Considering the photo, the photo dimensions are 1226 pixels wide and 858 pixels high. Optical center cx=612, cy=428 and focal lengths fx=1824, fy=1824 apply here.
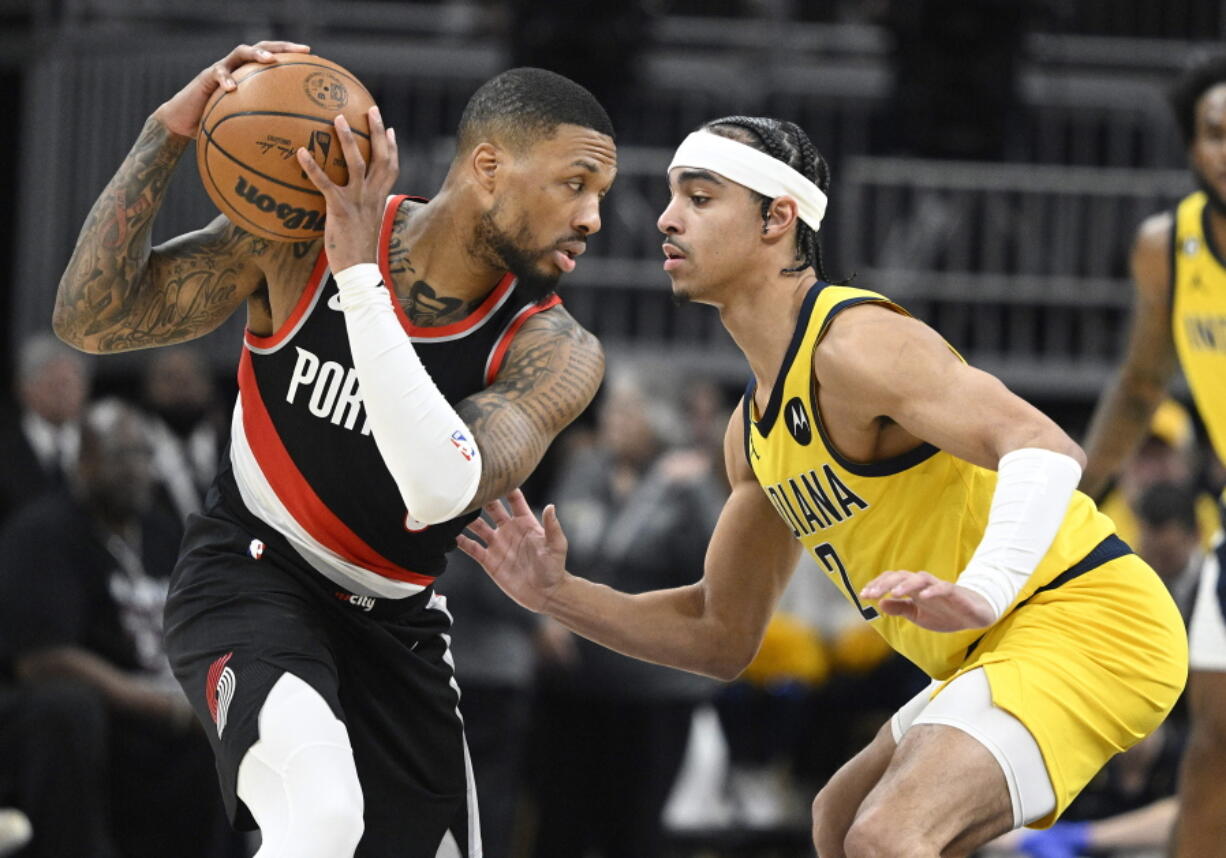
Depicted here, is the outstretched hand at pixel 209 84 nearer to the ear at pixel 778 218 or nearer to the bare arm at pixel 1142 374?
the ear at pixel 778 218

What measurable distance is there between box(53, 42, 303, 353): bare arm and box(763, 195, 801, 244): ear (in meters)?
1.33

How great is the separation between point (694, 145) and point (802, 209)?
336mm

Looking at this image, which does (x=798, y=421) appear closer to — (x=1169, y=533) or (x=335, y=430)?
(x=335, y=430)

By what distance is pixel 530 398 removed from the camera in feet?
14.8

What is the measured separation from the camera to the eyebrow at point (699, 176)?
15.8ft

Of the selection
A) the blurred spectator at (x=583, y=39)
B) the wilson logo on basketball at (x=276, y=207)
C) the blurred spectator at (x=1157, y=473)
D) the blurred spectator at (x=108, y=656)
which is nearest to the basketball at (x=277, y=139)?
the wilson logo on basketball at (x=276, y=207)

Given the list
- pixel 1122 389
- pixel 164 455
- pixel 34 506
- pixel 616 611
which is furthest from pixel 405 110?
pixel 616 611

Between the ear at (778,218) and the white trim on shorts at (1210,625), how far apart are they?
6.38 feet

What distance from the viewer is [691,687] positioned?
859 cm

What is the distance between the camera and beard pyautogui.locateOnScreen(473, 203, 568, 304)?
4.60m

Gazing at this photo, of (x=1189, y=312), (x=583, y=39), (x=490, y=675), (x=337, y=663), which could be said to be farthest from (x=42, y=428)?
(x=1189, y=312)

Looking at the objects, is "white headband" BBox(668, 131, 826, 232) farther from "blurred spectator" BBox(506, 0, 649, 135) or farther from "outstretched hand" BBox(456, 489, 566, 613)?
"blurred spectator" BBox(506, 0, 649, 135)

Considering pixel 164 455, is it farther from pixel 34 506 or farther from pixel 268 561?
pixel 268 561

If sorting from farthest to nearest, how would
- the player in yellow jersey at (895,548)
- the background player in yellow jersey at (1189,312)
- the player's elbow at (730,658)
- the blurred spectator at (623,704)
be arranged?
the blurred spectator at (623,704) < the background player in yellow jersey at (1189,312) < the player's elbow at (730,658) < the player in yellow jersey at (895,548)
